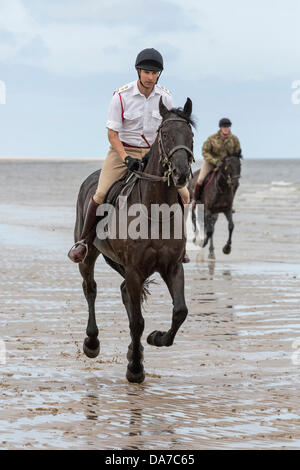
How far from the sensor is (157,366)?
8.07m

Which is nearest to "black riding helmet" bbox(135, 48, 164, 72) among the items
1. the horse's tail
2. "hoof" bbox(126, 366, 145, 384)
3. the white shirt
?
the white shirt

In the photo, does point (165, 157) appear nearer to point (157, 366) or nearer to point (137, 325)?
point (137, 325)

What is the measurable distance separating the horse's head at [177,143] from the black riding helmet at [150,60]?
56cm

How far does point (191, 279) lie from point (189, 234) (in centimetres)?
953

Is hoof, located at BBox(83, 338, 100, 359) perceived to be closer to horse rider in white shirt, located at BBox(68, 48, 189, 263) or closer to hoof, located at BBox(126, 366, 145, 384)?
hoof, located at BBox(126, 366, 145, 384)

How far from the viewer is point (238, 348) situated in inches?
344

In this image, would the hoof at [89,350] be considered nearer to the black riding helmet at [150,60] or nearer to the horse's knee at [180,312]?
the horse's knee at [180,312]

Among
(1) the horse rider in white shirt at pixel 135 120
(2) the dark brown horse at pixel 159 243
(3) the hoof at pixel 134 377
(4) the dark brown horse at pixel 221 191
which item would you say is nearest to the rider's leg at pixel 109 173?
(1) the horse rider in white shirt at pixel 135 120

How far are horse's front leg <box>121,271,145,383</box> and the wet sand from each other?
10cm

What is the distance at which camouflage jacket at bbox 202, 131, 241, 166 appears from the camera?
18.2 metres

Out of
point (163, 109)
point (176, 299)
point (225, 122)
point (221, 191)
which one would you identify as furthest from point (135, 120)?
point (221, 191)

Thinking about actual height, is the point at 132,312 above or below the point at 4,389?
above
